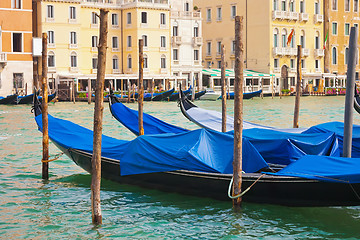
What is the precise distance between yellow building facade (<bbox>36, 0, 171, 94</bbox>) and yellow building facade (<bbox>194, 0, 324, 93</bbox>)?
14.4 ft

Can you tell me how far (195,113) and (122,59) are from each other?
22.8 m

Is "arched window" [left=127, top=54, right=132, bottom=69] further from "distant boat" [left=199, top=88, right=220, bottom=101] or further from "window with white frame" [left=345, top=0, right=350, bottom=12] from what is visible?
"window with white frame" [left=345, top=0, right=350, bottom=12]

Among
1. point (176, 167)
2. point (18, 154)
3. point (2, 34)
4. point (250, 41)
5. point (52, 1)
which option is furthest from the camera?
point (250, 41)

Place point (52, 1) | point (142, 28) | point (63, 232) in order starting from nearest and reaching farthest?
point (63, 232) → point (52, 1) → point (142, 28)

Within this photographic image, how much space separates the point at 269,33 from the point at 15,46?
46.0 feet

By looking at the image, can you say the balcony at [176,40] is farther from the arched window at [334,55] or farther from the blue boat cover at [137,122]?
the blue boat cover at [137,122]

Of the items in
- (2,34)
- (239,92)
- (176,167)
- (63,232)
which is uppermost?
(2,34)

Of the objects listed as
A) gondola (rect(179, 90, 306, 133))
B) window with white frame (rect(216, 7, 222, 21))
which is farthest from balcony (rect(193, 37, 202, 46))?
gondola (rect(179, 90, 306, 133))

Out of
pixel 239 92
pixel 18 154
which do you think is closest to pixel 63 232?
pixel 239 92

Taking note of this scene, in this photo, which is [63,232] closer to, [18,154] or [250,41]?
[18,154]

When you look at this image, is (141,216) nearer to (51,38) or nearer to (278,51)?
(51,38)

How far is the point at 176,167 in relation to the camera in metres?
6.75

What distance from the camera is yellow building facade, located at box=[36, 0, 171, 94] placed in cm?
→ 3062

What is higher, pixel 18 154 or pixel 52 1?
pixel 52 1
